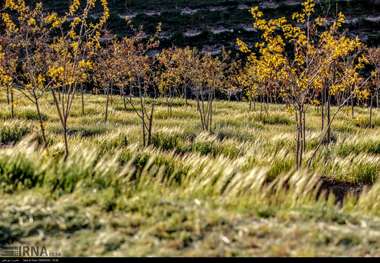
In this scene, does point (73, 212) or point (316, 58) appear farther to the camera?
point (316, 58)

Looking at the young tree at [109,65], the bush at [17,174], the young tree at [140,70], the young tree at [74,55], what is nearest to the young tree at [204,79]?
the young tree at [140,70]

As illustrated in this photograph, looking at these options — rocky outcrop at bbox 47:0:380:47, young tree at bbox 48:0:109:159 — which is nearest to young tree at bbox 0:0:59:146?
young tree at bbox 48:0:109:159

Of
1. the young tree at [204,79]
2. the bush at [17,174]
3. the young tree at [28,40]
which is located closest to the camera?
the bush at [17,174]

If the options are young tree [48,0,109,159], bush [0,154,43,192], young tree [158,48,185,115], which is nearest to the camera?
bush [0,154,43,192]

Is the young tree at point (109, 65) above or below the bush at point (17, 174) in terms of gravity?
below

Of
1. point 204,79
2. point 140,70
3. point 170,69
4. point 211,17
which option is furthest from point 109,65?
point 211,17

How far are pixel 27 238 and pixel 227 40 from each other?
5792 centimetres

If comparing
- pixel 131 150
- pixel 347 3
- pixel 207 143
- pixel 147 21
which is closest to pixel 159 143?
pixel 207 143

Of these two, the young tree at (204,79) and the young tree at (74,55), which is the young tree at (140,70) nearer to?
the young tree at (74,55)

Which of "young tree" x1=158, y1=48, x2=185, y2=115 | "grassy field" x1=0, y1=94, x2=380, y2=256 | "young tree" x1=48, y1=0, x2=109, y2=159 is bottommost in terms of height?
"young tree" x1=158, y1=48, x2=185, y2=115

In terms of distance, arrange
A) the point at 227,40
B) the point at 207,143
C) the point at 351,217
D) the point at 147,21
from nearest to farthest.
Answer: the point at 351,217 → the point at 207,143 → the point at 227,40 → the point at 147,21

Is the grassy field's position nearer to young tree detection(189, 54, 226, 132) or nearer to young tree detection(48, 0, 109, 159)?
young tree detection(48, 0, 109, 159)

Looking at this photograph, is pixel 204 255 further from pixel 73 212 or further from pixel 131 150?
pixel 131 150

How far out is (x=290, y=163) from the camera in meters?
12.0
